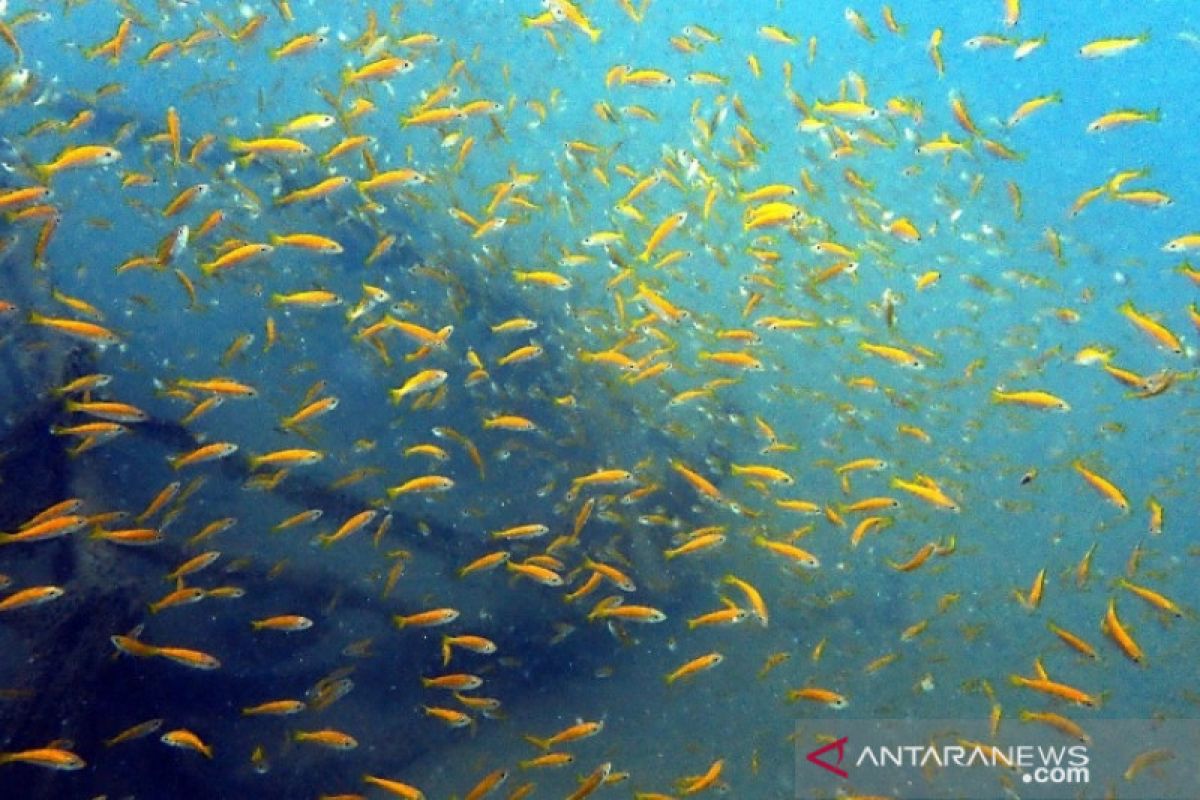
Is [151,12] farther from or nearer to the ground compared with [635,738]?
farther from the ground

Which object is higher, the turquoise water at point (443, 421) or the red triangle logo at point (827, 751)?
the turquoise water at point (443, 421)

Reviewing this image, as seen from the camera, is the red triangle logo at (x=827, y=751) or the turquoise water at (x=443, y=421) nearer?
the turquoise water at (x=443, y=421)

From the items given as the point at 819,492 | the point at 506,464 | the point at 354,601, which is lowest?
the point at 819,492

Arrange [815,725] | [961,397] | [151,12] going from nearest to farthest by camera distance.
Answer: [815,725] < [151,12] < [961,397]

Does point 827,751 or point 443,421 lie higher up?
point 443,421

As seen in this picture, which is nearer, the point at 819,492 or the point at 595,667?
the point at 595,667

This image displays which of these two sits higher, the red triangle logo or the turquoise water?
the turquoise water

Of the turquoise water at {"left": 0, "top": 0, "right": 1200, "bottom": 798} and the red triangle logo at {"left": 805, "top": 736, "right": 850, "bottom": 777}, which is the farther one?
the red triangle logo at {"left": 805, "top": 736, "right": 850, "bottom": 777}

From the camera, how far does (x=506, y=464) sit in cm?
1040

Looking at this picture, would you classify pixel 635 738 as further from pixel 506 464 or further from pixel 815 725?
pixel 506 464

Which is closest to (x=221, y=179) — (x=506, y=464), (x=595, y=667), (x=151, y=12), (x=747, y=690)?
(x=506, y=464)

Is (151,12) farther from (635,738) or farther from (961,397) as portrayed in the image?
(961,397)

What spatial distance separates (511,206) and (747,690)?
8.30 m

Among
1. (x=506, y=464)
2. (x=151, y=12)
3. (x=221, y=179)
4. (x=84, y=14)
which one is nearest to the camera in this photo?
(x=221, y=179)
